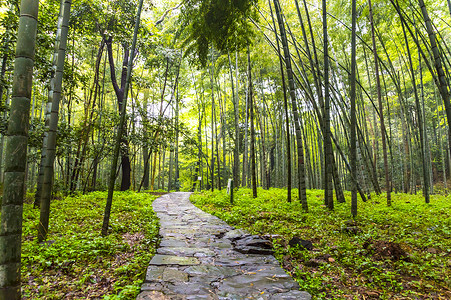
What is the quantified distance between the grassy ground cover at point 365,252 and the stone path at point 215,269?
225 mm

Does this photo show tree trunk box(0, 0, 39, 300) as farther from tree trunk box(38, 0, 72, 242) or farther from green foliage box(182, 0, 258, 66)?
green foliage box(182, 0, 258, 66)

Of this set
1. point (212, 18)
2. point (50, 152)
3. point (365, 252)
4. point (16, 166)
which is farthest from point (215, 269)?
point (212, 18)

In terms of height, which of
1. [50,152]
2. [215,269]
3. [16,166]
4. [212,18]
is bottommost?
[215,269]

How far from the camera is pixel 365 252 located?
8.67ft

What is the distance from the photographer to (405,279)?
6.84ft

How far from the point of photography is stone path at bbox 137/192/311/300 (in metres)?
1.86

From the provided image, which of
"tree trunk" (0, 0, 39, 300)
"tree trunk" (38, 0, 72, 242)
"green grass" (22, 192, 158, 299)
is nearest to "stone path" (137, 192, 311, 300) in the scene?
"green grass" (22, 192, 158, 299)

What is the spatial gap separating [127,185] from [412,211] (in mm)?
9157

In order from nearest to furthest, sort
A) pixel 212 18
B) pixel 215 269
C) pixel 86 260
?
pixel 215 269
pixel 86 260
pixel 212 18

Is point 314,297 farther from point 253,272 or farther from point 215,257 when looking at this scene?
point 215,257

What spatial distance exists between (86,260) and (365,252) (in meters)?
2.95

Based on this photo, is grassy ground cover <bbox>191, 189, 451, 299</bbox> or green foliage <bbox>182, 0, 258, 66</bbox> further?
green foliage <bbox>182, 0, 258, 66</bbox>

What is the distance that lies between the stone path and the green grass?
175mm

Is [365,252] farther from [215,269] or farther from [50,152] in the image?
[50,152]
